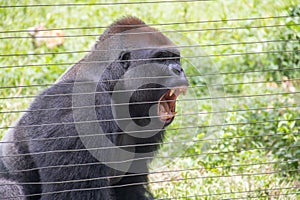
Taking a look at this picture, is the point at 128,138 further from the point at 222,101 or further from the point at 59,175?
the point at 222,101

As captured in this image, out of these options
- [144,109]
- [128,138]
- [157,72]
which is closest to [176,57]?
[157,72]

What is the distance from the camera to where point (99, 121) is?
3414 mm

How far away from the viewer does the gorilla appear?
3.39 meters

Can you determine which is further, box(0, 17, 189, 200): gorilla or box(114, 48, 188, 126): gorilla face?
box(114, 48, 188, 126): gorilla face

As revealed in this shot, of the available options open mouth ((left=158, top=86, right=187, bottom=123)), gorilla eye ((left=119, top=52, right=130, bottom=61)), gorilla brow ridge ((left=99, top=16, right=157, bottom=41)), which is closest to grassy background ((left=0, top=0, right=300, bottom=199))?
open mouth ((left=158, top=86, right=187, bottom=123))

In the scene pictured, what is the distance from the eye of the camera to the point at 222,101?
601 cm

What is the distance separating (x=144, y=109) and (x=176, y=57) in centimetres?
47

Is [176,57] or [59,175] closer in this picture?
[59,175]

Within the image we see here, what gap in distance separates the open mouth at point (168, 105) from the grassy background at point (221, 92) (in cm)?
23

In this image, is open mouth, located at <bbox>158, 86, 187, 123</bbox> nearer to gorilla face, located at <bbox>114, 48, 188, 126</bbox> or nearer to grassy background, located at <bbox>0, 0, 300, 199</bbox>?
gorilla face, located at <bbox>114, 48, 188, 126</bbox>

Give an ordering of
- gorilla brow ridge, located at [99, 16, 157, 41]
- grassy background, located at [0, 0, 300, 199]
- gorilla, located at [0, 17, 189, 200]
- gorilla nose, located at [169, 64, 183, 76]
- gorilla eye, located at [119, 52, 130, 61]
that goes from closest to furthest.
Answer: gorilla, located at [0, 17, 189, 200] < gorilla nose, located at [169, 64, 183, 76] < gorilla eye, located at [119, 52, 130, 61] < gorilla brow ridge, located at [99, 16, 157, 41] < grassy background, located at [0, 0, 300, 199]

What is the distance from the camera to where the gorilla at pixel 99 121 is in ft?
11.1

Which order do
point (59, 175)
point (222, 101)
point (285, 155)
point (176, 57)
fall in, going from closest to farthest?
point (59, 175), point (176, 57), point (285, 155), point (222, 101)

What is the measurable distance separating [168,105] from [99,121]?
641mm
